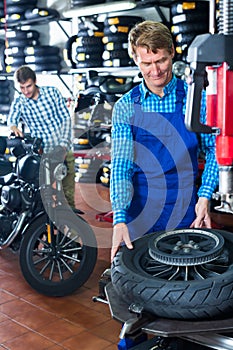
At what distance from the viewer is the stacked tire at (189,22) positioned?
6059 millimetres

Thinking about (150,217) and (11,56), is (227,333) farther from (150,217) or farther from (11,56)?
(11,56)

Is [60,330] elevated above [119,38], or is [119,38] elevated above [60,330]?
[119,38]

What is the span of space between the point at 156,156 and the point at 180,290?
2.96 feet

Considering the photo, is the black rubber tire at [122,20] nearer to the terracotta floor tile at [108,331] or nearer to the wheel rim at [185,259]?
the terracotta floor tile at [108,331]

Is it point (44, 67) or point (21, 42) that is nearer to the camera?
point (44, 67)

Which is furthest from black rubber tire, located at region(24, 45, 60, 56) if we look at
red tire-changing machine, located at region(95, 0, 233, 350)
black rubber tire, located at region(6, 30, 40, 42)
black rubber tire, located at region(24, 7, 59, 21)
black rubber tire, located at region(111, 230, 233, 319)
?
red tire-changing machine, located at region(95, 0, 233, 350)

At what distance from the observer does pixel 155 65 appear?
2.06 metres

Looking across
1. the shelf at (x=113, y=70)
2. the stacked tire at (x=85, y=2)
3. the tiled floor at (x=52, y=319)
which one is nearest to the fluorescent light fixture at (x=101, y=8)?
the stacked tire at (x=85, y=2)

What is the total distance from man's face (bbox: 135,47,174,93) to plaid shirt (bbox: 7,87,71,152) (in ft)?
8.56

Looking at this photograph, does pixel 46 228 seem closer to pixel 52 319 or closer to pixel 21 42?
pixel 52 319

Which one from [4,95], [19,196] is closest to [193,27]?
[19,196]

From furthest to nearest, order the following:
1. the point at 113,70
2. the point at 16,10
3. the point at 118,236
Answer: the point at 16,10, the point at 113,70, the point at 118,236

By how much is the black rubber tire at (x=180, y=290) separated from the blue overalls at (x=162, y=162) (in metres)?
0.68

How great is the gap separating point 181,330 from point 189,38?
203 inches
